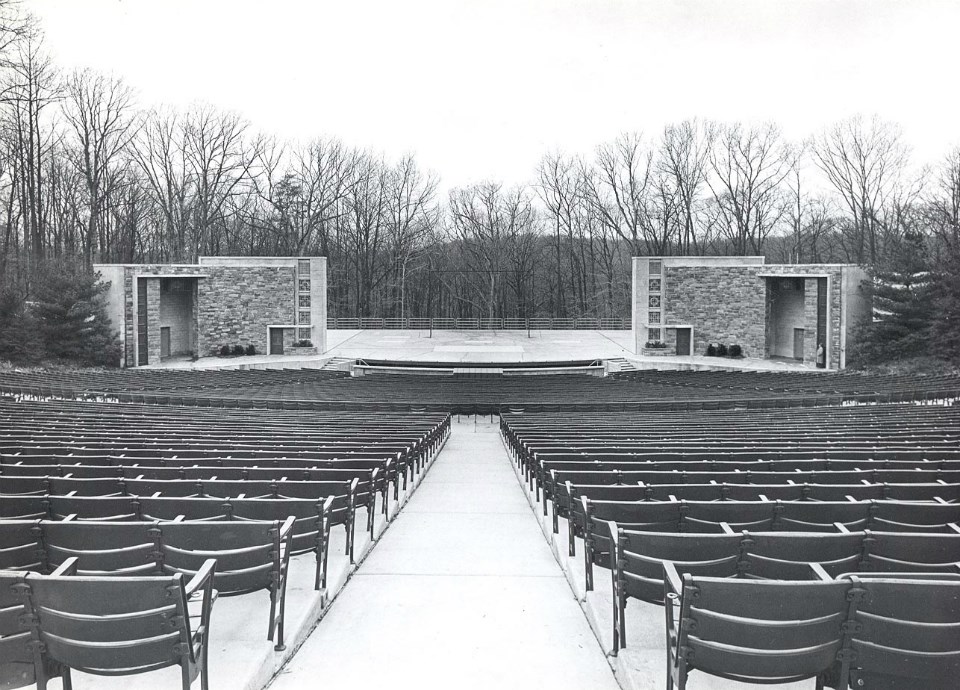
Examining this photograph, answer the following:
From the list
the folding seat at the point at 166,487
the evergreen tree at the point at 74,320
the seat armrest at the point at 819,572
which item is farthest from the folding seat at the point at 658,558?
the evergreen tree at the point at 74,320

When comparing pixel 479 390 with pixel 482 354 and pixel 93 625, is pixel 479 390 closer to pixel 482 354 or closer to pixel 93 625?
pixel 482 354

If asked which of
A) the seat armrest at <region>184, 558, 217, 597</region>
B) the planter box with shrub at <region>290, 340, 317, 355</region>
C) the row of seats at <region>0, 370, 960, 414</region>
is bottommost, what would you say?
the row of seats at <region>0, 370, 960, 414</region>

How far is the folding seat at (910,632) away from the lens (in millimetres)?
2799

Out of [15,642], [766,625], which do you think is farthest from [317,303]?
[766,625]

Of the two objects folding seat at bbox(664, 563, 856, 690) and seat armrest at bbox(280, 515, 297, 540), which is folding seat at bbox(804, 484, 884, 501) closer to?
folding seat at bbox(664, 563, 856, 690)

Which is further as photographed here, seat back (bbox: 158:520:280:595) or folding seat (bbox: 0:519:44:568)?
folding seat (bbox: 0:519:44:568)

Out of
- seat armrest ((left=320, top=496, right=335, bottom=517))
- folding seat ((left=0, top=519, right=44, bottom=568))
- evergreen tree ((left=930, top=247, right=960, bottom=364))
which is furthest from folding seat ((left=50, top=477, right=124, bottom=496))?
evergreen tree ((left=930, top=247, right=960, bottom=364))

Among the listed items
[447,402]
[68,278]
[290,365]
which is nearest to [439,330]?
[290,365]

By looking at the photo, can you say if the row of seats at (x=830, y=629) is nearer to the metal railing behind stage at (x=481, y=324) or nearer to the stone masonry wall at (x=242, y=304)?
the stone masonry wall at (x=242, y=304)

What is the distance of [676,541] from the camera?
3.83 m

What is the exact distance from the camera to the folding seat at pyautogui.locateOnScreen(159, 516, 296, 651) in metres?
3.86

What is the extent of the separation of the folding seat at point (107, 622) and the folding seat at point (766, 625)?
7.29ft

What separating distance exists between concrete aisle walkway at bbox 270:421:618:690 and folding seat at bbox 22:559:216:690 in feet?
3.08

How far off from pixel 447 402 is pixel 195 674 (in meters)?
17.9
